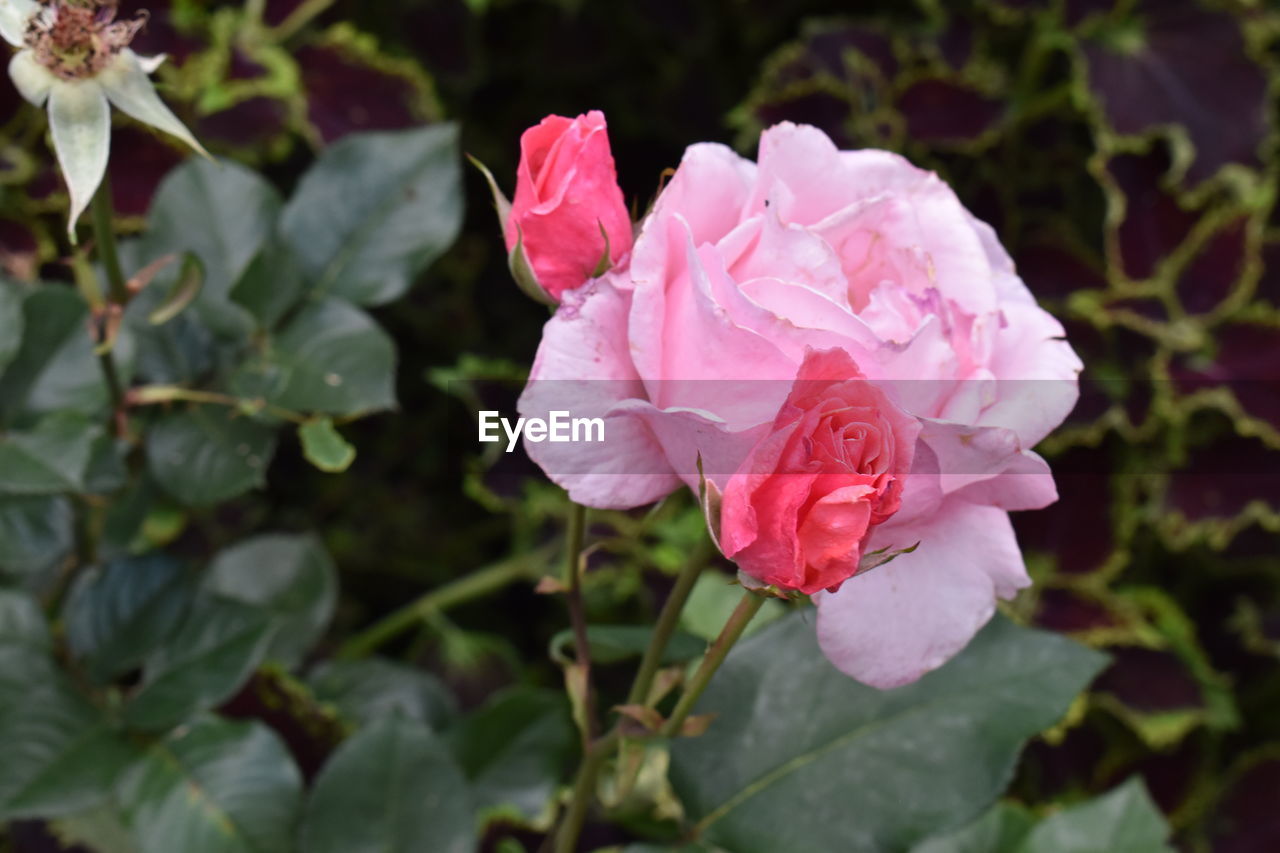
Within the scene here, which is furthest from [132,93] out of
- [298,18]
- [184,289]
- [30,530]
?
[298,18]

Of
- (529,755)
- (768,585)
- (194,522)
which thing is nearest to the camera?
(768,585)

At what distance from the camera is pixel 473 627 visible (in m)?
1.18

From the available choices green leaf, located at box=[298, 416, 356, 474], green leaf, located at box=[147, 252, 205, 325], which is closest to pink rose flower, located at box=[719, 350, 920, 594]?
green leaf, located at box=[298, 416, 356, 474]

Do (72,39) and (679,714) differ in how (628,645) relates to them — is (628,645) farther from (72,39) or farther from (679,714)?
(72,39)

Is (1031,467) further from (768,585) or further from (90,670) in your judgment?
(90,670)

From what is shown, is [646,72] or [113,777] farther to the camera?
[646,72]

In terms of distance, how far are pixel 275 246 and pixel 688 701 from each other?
377 mm

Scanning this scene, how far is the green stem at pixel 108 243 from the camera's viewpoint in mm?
499

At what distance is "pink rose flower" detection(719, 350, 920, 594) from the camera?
33 centimetres

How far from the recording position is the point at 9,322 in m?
0.60

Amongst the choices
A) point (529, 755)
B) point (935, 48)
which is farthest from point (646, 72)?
point (529, 755)

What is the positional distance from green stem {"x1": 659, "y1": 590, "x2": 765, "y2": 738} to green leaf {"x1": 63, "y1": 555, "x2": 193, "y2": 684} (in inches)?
13.9

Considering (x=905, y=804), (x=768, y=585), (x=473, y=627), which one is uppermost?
(x=768, y=585)

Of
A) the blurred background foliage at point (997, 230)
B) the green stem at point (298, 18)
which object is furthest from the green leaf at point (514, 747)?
the green stem at point (298, 18)
